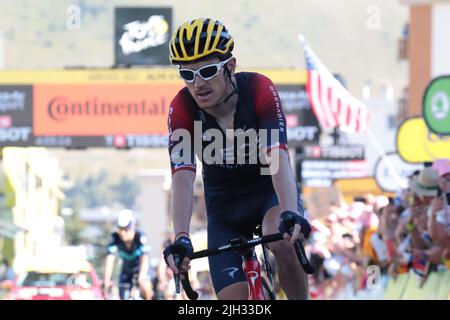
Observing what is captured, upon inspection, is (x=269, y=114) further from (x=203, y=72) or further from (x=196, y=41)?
(x=196, y=41)

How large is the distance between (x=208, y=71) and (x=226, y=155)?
0.72m

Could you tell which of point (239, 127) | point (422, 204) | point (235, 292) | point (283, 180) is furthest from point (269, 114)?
point (422, 204)

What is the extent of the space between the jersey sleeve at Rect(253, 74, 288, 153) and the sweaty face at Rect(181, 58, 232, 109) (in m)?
0.30

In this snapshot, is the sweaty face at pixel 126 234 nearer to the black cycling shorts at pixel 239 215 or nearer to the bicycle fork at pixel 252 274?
the black cycling shorts at pixel 239 215

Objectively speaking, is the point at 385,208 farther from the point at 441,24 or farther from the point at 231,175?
the point at 441,24

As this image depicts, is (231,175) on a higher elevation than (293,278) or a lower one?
higher

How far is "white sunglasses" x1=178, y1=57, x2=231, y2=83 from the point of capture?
7.38 m

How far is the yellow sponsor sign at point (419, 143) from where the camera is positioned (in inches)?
857

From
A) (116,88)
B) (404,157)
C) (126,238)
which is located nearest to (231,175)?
(126,238)

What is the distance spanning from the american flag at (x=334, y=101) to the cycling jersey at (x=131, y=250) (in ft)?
25.9

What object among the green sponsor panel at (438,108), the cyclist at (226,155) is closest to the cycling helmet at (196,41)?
the cyclist at (226,155)

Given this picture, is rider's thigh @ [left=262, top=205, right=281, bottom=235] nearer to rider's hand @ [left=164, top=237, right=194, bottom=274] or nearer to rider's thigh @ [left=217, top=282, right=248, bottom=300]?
rider's thigh @ [left=217, top=282, right=248, bottom=300]

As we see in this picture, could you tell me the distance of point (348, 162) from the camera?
40531mm

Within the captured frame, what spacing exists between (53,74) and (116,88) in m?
2.01
